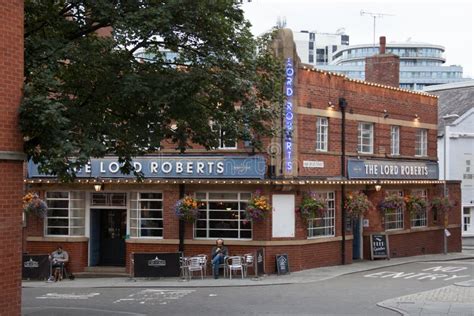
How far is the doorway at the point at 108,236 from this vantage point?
25781mm

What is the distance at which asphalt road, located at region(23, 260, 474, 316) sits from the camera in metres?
16.0

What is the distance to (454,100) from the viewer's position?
148 feet

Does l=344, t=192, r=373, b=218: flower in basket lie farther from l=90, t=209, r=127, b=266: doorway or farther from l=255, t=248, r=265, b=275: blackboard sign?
l=90, t=209, r=127, b=266: doorway

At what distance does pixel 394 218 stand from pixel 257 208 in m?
9.97

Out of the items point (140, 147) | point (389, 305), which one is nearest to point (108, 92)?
point (140, 147)

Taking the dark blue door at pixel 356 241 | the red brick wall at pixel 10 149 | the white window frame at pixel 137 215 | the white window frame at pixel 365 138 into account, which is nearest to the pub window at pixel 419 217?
the dark blue door at pixel 356 241

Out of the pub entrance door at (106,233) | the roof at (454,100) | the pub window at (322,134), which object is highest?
the roof at (454,100)

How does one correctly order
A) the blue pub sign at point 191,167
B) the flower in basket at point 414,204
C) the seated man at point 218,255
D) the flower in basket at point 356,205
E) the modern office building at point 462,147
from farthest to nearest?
the modern office building at point 462,147
the flower in basket at point 414,204
the flower in basket at point 356,205
the blue pub sign at point 191,167
the seated man at point 218,255

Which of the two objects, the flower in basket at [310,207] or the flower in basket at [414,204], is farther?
the flower in basket at [414,204]

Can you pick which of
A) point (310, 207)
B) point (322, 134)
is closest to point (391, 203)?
point (322, 134)

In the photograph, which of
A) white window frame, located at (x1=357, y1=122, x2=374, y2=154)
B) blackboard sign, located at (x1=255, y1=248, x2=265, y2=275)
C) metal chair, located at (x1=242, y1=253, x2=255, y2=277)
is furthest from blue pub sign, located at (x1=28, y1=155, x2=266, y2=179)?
white window frame, located at (x1=357, y1=122, x2=374, y2=154)

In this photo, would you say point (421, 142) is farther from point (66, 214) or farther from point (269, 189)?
point (66, 214)

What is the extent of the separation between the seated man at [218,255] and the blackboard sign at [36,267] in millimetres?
5906

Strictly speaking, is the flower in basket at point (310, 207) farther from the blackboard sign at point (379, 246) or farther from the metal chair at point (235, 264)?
the blackboard sign at point (379, 246)
